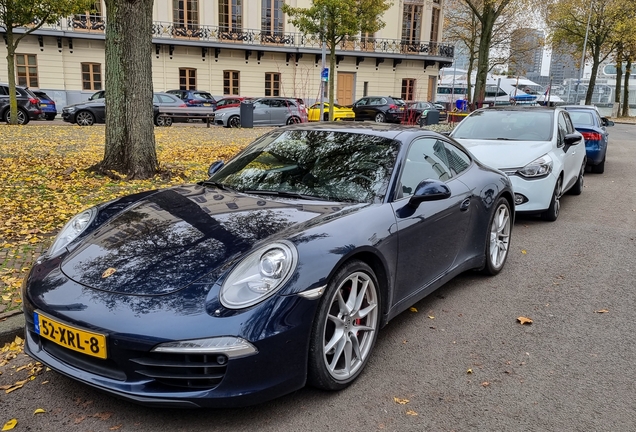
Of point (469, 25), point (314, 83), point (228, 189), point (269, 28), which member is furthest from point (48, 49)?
point (228, 189)

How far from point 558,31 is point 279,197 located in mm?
43708

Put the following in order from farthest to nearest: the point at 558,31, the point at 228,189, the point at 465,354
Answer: the point at 558,31, the point at 228,189, the point at 465,354

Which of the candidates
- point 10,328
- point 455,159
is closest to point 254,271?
point 10,328

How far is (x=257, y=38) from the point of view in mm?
36094

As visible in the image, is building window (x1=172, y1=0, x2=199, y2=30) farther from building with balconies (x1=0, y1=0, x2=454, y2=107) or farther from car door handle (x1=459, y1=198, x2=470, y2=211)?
car door handle (x1=459, y1=198, x2=470, y2=211)

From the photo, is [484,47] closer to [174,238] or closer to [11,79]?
[11,79]

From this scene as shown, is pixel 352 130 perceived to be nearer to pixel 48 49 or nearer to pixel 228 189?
pixel 228 189

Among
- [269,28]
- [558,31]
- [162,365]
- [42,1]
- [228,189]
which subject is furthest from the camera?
[558,31]

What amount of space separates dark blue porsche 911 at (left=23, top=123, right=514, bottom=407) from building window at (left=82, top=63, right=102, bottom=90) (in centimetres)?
3245

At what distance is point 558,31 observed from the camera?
40812mm

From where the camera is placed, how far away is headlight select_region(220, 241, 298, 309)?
261cm

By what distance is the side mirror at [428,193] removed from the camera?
358 centimetres

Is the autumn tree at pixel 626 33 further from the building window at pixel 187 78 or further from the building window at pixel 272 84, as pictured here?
the building window at pixel 187 78

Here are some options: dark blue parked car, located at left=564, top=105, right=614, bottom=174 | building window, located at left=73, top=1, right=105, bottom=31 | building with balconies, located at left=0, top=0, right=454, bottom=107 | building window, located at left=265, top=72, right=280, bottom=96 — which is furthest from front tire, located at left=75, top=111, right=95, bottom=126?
dark blue parked car, located at left=564, top=105, right=614, bottom=174
